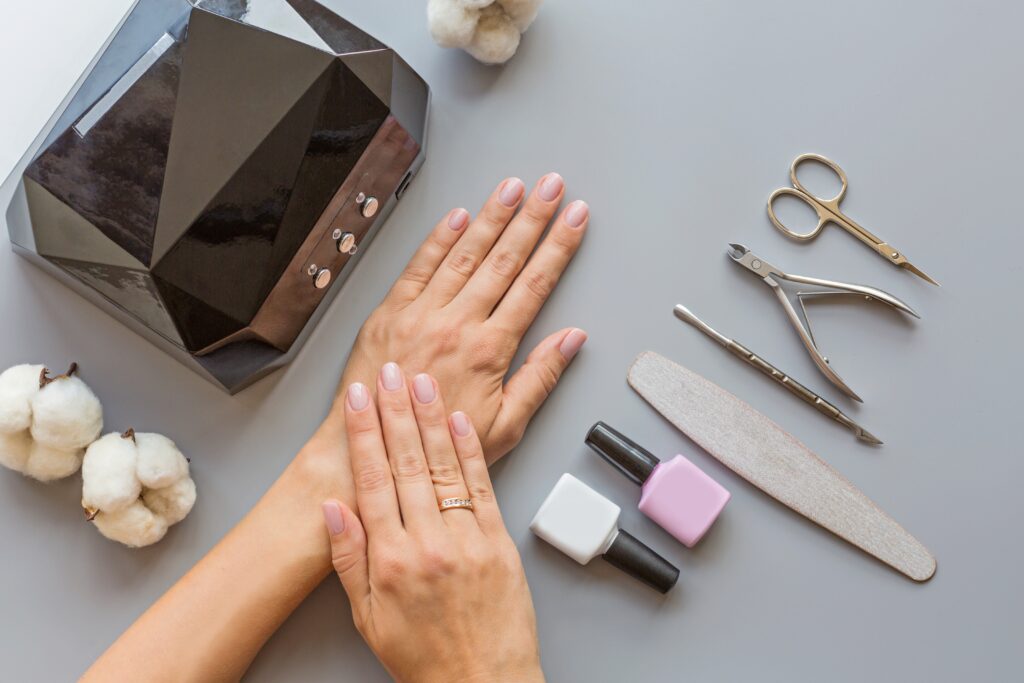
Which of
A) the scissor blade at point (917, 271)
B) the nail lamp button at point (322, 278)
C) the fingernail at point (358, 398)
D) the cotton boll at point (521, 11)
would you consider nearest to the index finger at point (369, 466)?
the fingernail at point (358, 398)

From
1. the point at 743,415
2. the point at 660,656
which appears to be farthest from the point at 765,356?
the point at 660,656

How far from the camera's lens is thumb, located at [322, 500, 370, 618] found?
0.77 meters

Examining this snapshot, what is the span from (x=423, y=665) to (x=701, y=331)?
44 cm

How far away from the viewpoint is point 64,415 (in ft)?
2.60

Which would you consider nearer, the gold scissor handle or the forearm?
the forearm

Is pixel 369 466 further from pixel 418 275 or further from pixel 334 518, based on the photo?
pixel 418 275

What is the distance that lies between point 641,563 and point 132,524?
0.51 metres

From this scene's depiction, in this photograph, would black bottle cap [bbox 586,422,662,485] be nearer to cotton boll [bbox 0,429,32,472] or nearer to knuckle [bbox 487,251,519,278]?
knuckle [bbox 487,251,519,278]

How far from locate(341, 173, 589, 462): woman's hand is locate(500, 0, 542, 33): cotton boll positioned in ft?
0.54

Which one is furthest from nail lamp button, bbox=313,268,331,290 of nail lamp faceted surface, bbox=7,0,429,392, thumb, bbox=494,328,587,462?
thumb, bbox=494,328,587,462

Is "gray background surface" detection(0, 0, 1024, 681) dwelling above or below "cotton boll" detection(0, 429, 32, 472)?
above

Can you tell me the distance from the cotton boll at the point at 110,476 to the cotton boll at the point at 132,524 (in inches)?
0.4

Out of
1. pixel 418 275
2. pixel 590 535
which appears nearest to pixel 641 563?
pixel 590 535

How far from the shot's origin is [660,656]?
2.72 ft
